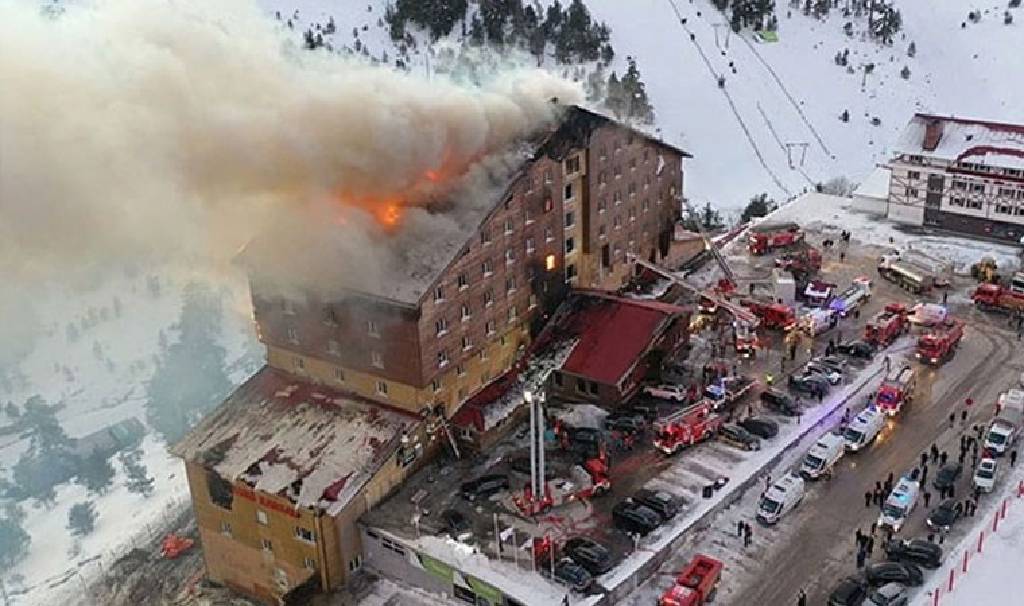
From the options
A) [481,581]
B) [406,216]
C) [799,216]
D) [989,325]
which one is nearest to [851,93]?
[799,216]

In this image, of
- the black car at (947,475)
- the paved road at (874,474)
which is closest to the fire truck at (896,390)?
the paved road at (874,474)

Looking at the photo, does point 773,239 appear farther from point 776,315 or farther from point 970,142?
point 970,142

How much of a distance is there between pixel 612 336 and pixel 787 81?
6985 centimetres

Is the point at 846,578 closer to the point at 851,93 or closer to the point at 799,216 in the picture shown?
the point at 799,216

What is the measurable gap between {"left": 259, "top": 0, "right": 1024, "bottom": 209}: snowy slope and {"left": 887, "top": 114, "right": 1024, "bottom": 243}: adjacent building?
92.2 ft

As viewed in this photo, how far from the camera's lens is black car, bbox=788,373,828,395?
4716 cm

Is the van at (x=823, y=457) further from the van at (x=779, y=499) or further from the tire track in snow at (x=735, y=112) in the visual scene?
the tire track in snow at (x=735, y=112)

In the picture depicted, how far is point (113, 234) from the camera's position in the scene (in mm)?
35219

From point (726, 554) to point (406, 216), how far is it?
1800cm

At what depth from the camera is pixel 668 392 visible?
153ft

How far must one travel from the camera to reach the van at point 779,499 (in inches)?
1574

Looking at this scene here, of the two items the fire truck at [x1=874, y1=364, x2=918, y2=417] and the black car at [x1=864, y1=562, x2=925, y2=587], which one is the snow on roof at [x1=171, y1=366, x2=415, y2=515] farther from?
the fire truck at [x1=874, y1=364, x2=918, y2=417]

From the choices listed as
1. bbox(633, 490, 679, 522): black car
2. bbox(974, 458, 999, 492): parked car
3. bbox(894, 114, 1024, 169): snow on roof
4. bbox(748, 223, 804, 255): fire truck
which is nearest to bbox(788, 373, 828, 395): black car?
bbox(974, 458, 999, 492): parked car

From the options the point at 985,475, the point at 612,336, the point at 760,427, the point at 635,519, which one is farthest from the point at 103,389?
the point at 985,475
